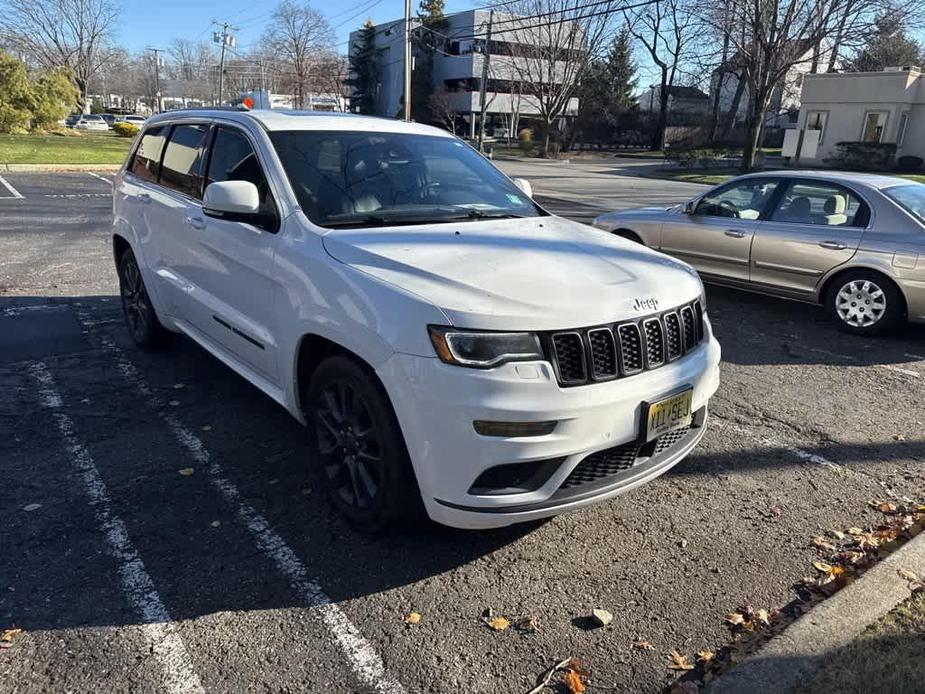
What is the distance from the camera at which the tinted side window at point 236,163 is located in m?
3.82

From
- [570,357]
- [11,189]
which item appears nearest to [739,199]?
[570,357]

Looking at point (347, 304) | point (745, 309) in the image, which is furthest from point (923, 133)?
point (347, 304)

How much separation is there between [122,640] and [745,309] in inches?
280

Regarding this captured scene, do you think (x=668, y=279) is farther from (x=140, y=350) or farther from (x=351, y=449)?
(x=140, y=350)

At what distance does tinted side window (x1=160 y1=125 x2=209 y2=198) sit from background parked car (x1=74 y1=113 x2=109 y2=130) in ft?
157

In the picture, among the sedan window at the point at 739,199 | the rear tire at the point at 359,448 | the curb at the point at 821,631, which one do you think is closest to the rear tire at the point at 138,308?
the rear tire at the point at 359,448

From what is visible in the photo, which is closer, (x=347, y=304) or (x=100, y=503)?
(x=347, y=304)

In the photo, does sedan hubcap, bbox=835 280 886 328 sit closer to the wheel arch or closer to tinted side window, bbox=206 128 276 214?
the wheel arch

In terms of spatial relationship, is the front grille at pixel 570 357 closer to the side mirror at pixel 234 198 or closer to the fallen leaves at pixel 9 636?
the side mirror at pixel 234 198

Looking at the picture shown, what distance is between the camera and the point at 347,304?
3.03 metres

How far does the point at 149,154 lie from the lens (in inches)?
216

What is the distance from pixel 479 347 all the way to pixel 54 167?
22065mm

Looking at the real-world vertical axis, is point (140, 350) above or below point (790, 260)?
below

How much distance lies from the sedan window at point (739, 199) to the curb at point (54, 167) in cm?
1638
